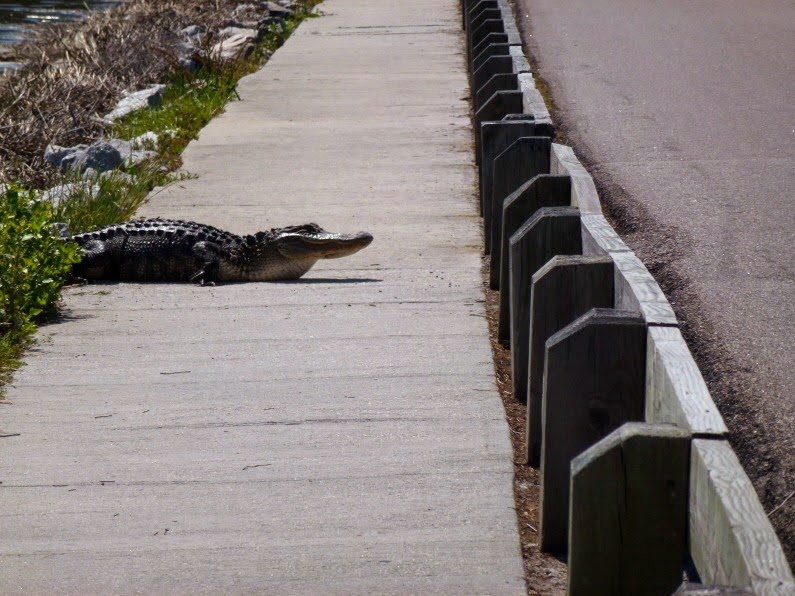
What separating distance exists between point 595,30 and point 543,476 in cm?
1403

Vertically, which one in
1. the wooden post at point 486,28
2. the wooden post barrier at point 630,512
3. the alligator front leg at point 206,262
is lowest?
the alligator front leg at point 206,262

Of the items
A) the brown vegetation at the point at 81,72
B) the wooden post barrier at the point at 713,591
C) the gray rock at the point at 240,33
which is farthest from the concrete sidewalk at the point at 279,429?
the gray rock at the point at 240,33

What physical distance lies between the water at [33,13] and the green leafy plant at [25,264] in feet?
54.7

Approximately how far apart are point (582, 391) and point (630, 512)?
0.76 meters

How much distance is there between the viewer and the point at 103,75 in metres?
15.9

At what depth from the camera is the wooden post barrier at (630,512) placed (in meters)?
2.91

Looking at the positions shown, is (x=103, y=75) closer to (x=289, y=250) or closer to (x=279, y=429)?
(x=289, y=250)

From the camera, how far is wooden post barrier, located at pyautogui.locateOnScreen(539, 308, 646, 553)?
11.9 ft

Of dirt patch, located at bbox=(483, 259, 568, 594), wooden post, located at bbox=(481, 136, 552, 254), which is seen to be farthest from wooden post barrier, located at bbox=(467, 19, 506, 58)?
dirt patch, located at bbox=(483, 259, 568, 594)

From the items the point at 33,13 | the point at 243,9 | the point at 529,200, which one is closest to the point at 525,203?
the point at 529,200

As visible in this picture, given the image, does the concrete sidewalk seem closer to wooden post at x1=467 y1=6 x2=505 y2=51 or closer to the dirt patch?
the dirt patch

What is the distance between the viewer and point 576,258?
4.31 metres

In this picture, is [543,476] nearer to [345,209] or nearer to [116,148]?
[345,209]

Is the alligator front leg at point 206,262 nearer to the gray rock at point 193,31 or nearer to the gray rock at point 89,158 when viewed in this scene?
the gray rock at point 89,158
